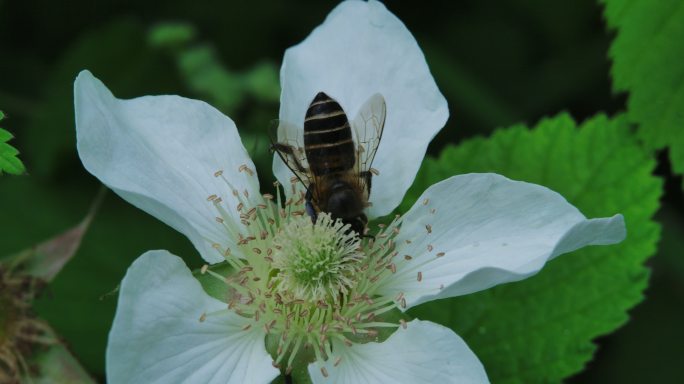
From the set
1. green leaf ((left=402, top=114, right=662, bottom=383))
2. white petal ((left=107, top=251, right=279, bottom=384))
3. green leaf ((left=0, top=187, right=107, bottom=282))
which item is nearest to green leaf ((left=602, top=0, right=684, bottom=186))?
green leaf ((left=402, top=114, right=662, bottom=383))

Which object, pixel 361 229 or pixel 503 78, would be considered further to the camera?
pixel 503 78

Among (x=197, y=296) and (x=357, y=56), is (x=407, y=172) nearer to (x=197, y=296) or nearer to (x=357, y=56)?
(x=357, y=56)

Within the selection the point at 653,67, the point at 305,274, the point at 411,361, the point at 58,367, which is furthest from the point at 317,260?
the point at 653,67

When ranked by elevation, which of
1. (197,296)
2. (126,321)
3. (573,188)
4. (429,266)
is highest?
(573,188)

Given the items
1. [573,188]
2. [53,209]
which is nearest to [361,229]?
[573,188]

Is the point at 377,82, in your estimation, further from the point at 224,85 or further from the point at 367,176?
the point at 224,85
